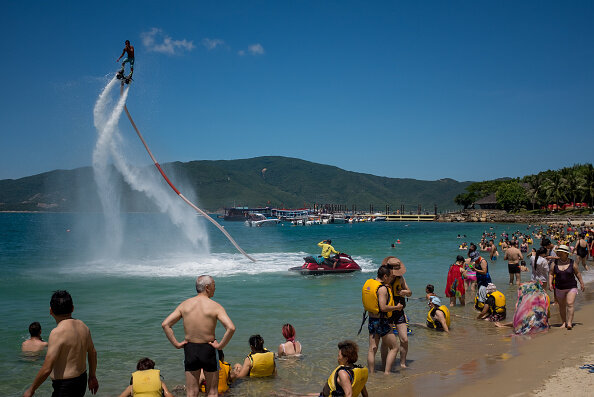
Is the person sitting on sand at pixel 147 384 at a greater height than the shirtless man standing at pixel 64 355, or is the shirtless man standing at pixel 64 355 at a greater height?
the shirtless man standing at pixel 64 355

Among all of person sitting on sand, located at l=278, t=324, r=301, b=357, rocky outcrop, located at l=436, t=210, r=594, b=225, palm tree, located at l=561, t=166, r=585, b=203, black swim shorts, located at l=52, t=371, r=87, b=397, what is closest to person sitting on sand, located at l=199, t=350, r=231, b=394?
person sitting on sand, located at l=278, t=324, r=301, b=357

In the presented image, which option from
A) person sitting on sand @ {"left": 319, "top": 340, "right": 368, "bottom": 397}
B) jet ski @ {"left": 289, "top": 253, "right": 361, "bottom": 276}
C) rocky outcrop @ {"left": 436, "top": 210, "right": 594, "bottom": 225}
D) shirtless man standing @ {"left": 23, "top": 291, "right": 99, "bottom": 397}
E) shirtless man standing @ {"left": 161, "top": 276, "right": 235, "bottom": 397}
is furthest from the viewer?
rocky outcrop @ {"left": 436, "top": 210, "right": 594, "bottom": 225}

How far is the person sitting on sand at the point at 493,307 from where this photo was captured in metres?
12.8

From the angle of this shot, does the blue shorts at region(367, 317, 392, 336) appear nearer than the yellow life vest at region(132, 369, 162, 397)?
No

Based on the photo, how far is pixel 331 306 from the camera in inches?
650

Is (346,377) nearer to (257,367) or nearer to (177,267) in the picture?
(257,367)

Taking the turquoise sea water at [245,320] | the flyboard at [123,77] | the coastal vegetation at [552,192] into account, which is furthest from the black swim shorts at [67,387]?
the coastal vegetation at [552,192]

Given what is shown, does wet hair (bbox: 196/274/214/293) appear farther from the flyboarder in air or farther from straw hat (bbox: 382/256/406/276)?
the flyboarder in air

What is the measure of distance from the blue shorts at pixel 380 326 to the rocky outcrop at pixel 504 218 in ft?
284

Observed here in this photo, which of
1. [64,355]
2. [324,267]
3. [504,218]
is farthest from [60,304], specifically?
[504,218]

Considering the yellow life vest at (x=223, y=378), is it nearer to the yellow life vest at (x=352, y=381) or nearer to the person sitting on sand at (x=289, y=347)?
the person sitting on sand at (x=289, y=347)

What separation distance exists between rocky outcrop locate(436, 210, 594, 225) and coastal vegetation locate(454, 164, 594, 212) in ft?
13.2

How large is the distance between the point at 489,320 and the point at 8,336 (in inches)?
530

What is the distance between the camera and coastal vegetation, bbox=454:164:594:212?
97562 millimetres
